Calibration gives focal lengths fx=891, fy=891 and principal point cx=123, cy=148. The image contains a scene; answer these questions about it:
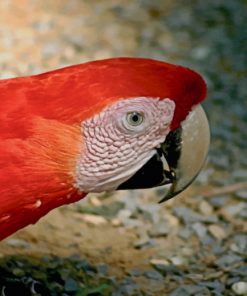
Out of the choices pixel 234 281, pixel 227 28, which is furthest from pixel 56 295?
pixel 227 28

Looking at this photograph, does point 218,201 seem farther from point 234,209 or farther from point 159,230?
point 159,230

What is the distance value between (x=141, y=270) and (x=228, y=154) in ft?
2.36

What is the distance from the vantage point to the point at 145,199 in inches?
116

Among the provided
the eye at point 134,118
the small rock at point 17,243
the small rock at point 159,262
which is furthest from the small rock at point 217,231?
the eye at point 134,118

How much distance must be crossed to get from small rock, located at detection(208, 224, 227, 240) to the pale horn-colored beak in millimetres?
696

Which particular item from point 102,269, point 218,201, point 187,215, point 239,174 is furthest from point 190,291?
point 239,174

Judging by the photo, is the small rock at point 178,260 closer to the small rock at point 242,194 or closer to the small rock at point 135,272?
the small rock at point 135,272

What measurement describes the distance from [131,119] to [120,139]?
0.18 feet

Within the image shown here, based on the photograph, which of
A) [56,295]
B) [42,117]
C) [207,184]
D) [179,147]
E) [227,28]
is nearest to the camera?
[42,117]

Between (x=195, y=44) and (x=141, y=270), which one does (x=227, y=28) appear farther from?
(x=141, y=270)

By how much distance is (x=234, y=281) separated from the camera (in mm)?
2592

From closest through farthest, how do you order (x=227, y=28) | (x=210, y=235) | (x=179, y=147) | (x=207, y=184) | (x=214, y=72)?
(x=179, y=147) → (x=210, y=235) → (x=207, y=184) → (x=214, y=72) → (x=227, y=28)

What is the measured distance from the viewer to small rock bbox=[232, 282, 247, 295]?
8.37 feet

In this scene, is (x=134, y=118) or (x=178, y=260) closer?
(x=134, y=118)
